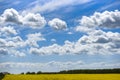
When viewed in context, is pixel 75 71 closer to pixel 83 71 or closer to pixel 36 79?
pixel 83 71

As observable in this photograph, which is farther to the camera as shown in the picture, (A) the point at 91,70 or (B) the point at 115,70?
(A) the point at 91,70

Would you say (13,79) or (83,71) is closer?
(13,79)

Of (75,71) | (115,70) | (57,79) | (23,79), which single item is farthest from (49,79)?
(75,71)

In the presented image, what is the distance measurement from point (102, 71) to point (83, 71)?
302 inches

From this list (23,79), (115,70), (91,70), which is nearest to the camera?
(23,79)

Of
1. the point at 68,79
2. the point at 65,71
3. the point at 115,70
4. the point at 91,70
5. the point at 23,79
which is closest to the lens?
the point at 68,79

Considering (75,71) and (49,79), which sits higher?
(75,71)

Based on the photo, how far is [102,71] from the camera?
378 ft

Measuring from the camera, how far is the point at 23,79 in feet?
192

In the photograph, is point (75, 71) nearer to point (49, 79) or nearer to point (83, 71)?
point (83, 71)

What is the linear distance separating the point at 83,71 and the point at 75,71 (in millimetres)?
6329

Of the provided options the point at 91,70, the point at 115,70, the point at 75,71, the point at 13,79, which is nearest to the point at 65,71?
the point at 75,71

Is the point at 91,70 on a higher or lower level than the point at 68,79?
higher

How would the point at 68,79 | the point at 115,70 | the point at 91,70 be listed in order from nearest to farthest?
the point at 68,79, the point at 115,70, the point at 91,70
